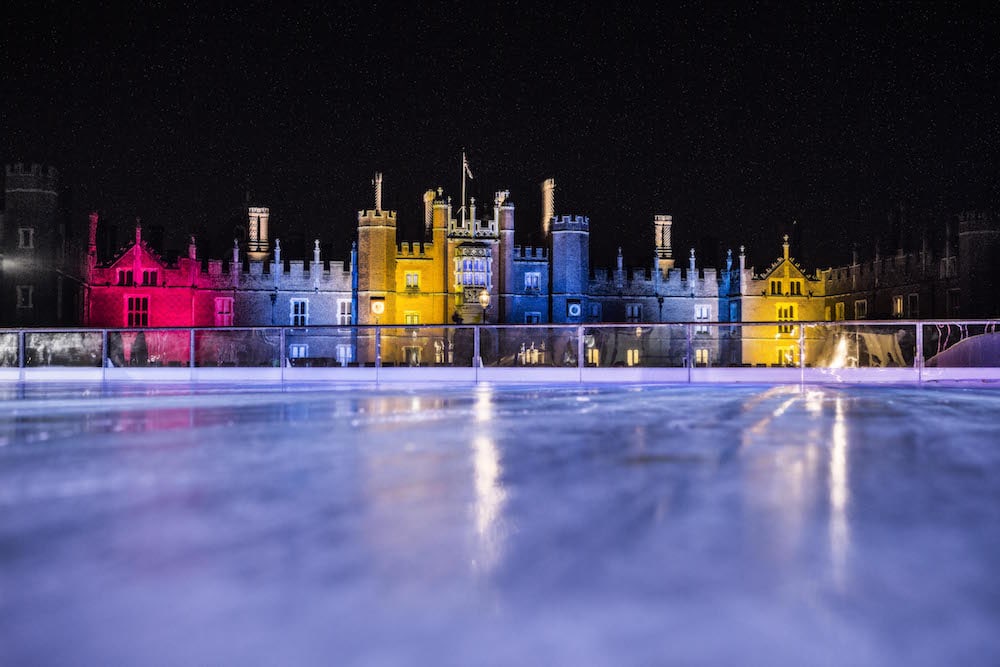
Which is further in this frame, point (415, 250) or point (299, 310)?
point (415, 250)

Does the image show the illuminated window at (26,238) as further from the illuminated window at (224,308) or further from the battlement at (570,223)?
the battlement at (570,223)

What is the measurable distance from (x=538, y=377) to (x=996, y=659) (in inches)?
441

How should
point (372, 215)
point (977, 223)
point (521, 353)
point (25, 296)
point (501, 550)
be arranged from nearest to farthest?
point (501, 550) → point (25, 296) → point (521, 353) → point (977, 223) → point (372, 215)

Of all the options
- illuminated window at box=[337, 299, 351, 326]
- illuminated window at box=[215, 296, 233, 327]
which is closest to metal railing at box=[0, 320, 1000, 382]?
illuminated window at box=[337, 299, 351, 326]

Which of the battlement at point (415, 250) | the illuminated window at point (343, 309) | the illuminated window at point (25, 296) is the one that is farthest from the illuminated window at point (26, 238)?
the battlement at point (415, 250)

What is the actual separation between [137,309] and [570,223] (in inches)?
704

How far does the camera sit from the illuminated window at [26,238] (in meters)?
32.2

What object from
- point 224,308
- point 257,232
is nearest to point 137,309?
point 224,308

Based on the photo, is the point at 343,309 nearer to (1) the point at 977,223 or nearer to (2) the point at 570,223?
(2) the point at 570,223

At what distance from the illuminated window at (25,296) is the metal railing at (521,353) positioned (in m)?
3.67

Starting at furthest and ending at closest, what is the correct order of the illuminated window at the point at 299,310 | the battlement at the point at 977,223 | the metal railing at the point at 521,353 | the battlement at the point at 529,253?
the battlement at the point at 529,253, the illuminated window at the point at 299,310, the battlement at the point at 977,223, the metal railing at the point at 521,353

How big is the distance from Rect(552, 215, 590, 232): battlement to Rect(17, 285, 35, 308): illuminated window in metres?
20.5

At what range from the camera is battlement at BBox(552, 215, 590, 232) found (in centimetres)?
3684

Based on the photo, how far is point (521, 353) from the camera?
3203 cm
